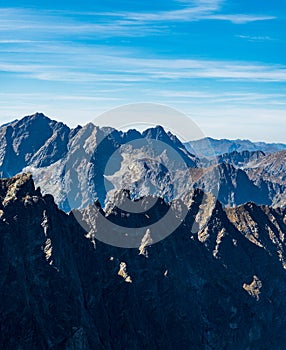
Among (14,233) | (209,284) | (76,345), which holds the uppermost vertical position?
(14,233)

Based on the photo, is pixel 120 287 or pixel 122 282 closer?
pixel 120 287

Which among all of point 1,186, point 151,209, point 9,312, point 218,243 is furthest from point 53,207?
point 218,243

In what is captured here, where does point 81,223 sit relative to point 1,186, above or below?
below

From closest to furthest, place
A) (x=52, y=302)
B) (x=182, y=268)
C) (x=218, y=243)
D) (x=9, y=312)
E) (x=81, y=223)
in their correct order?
(x=9, y=312), (x=52, y=302), (x=81, y=223), (x=182, y=268), (x=218, y=243)

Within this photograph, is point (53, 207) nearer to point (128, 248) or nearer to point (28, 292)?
point (28, 292)

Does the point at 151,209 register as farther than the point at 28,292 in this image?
Yes

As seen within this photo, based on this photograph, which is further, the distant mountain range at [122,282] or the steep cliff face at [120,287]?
the distant mountain range at [122,282]

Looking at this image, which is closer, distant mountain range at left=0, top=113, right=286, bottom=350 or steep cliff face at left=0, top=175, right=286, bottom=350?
steep cliff face at left=0, top=175, right=286, bottom=350

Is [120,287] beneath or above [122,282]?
beneath
